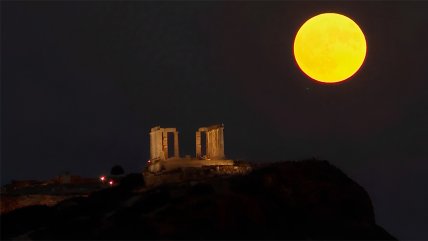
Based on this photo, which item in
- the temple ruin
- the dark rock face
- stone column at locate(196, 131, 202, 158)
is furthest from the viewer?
stone column at locate(196, 131, 202, 158)

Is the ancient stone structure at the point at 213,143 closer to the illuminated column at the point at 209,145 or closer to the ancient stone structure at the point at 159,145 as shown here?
the illuminated column at the point at 209,145

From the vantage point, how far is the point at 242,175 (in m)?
101

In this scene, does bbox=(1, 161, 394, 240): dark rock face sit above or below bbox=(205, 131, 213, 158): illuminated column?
below

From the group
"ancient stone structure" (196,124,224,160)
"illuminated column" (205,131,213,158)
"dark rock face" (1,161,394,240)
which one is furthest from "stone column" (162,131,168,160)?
"dark rock face" (1,161,394,240)

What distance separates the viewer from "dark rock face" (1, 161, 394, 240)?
3484 inches

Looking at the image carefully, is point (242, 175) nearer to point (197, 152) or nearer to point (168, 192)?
point (168, 192)

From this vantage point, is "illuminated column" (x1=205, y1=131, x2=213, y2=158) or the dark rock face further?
"illuminated column" (x1=205, y1=131, x2=213, y2=158)

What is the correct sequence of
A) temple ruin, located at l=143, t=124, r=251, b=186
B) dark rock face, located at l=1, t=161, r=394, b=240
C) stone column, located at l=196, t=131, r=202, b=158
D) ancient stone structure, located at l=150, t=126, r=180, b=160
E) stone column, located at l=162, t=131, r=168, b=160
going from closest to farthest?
dark rock face, located at l=1, t=161, r=394, b=240, temple ruin, located at l=143, t=124, r=251, b=186, ancient stone structure, located at l=150, t=126, r=180, b=160, stone column, located at l=162, t=131, r=168, b=160, stone column, located at l=196, t=131, r=202, b=158

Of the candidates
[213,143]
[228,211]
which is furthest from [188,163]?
[228,211]

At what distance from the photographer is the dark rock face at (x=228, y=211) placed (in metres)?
88.5

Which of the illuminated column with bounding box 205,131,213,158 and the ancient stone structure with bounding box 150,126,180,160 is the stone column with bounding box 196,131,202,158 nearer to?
the illuminated column with bounding box 205,131,213,158

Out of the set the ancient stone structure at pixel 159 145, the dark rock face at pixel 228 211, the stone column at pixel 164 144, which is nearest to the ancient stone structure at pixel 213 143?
the ancient stone structure at pixel 159 145

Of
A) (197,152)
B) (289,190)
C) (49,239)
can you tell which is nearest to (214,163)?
(197,152)

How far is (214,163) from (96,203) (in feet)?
69.1
